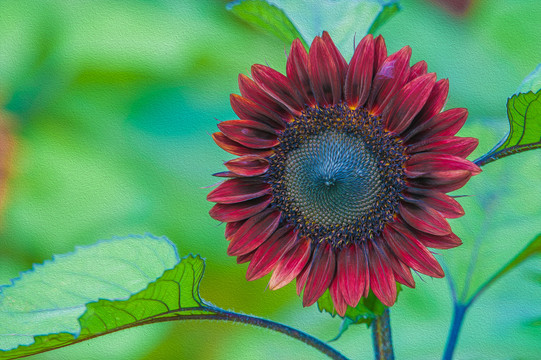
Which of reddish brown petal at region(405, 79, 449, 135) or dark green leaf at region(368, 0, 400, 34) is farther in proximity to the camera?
dark green leaf at region(368, 0, 400, 34)

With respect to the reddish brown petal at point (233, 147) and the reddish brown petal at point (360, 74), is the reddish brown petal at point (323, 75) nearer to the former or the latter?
the reddish brown petal at point (360, 74)

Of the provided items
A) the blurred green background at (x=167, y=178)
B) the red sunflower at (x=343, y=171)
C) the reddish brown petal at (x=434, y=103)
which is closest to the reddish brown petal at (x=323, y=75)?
the red sunflower at (x=343, y=171)

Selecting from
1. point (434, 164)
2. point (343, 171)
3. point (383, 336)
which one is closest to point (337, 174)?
point (343, 171)

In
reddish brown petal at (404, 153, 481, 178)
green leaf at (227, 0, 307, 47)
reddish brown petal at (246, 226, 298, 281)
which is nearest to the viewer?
reddish brown petal at (404, 153, 481, 178)

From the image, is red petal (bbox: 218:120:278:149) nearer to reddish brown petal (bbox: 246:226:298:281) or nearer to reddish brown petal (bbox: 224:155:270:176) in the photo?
reddish brown petal (bbox: 224:155:270:176)

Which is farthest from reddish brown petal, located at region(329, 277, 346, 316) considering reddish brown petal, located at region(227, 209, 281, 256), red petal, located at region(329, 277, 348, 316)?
reddish brown petal, located at region(227, 209, 281, 256)

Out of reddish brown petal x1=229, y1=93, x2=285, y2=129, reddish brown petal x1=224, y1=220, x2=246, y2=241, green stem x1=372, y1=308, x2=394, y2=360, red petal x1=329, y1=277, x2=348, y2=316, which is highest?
reddish brown petal x1=229, y1=93, x2=285, y2=129

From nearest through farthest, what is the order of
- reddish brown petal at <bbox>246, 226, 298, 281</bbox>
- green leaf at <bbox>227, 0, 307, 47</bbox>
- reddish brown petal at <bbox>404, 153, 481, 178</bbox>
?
1. reddish brown petal at <bbox>404, 153, 481, 178</bbox>
2. reddish brown petal at <bbox>246, 226, 298, 281</bbox>
3. green leaf at <bbox>227, 0, 307, 47</bbox>
